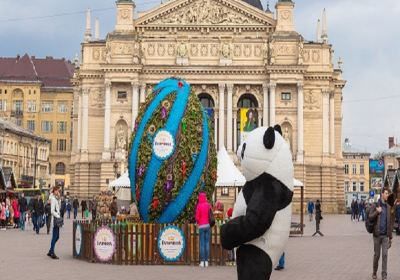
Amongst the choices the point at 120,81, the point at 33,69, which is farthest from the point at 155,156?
the point at 33,69

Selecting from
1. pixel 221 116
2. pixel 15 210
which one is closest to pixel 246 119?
pixel 221 116

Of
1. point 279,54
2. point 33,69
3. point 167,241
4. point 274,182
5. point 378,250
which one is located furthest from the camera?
point 33,69

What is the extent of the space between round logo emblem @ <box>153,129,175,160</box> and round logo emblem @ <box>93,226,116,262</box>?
2497 millimetres

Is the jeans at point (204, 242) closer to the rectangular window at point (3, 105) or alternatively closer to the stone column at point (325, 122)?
the stone column at point (325, 122)

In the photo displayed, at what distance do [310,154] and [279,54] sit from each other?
10677 millimetres

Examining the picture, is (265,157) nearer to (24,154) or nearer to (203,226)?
(203,226)

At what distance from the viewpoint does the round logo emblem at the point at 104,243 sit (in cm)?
1992

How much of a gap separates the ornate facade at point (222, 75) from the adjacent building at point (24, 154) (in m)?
14.3

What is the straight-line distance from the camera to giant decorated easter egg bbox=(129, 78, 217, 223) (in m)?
20.2

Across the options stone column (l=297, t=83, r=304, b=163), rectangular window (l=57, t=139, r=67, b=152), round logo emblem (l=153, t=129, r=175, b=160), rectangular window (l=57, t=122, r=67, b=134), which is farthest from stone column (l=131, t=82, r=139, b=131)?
round logo emblem (l=153, t=129, r=175, b=160)

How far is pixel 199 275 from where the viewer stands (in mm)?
17516

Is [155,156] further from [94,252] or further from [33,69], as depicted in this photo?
[33,69]

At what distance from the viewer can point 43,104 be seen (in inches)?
4476

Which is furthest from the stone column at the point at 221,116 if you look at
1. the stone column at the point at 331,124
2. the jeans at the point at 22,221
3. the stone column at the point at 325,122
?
the jeans at the point at 22,221
